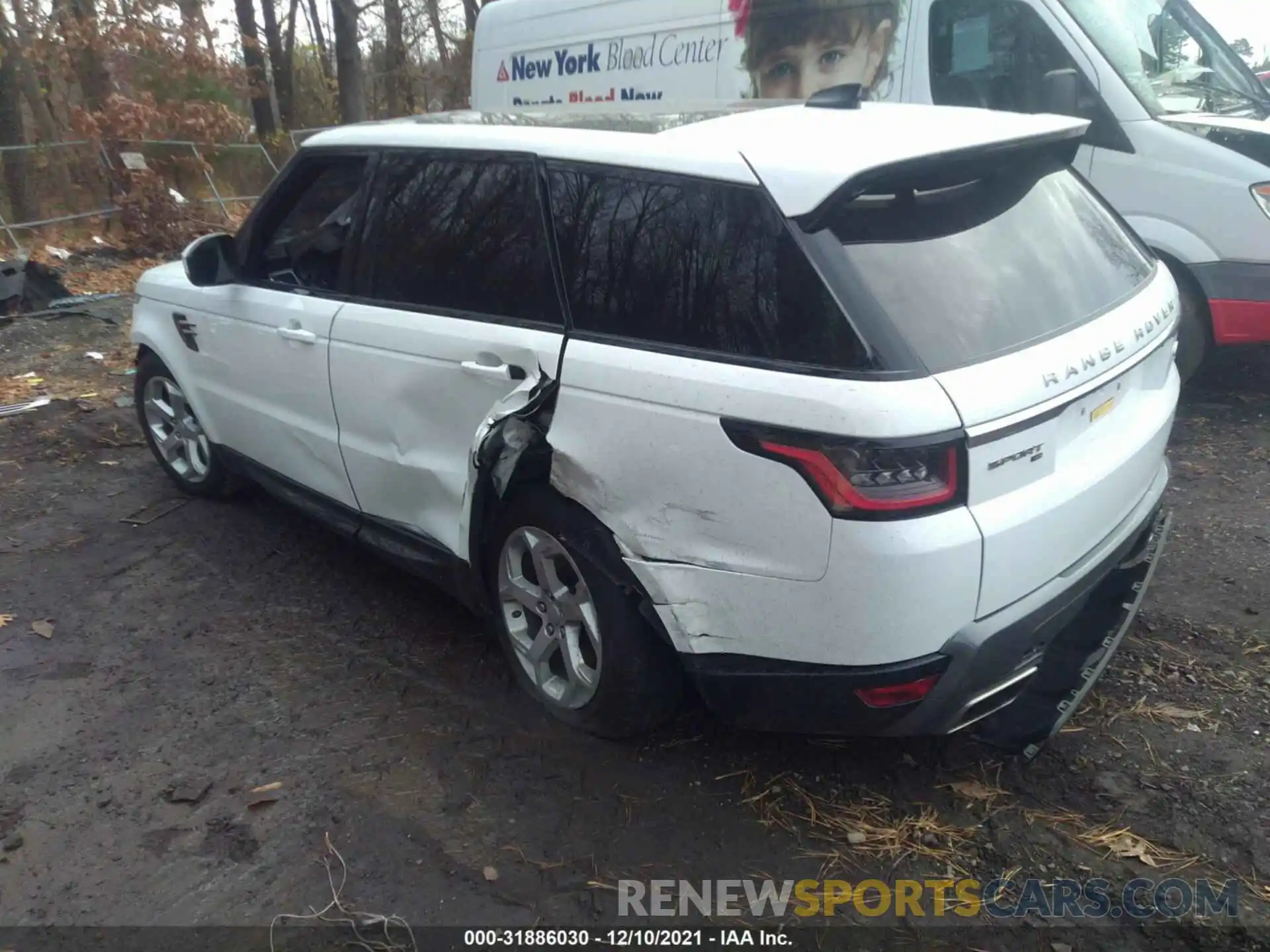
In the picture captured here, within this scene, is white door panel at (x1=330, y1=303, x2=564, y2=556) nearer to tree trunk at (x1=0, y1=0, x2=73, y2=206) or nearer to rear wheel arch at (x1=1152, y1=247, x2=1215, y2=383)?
rear wheel arch at (x1=1152, y1=247, x2=1215, y2=383)

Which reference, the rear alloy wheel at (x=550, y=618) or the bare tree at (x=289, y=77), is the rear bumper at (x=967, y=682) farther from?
the bare tree at (x=289, y=77)

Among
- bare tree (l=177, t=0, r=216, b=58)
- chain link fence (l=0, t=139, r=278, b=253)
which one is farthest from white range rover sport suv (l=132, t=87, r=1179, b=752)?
bare tree (l=177, t=0, r=216, b=58)

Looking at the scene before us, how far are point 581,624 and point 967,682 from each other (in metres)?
1.11

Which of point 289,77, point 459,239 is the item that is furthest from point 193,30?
point 459,239

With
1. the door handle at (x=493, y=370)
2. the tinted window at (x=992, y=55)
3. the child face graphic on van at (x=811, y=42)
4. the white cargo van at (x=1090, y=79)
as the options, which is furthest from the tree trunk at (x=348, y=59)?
the door handle at (x=493, y=370)

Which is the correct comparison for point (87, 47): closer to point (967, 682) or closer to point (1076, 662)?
point (1076, 662)

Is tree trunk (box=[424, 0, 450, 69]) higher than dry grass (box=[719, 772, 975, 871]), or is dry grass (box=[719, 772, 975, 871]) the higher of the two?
tree trunk (box=[424, 0, 450, 69])

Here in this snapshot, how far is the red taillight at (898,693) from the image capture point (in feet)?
8.36

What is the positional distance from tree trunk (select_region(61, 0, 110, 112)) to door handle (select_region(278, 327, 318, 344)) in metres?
13.2

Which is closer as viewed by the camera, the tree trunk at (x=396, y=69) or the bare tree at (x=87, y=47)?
the bare tree at (x=87, y=47)

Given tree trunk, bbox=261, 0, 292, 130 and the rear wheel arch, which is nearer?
the rear wheel arch

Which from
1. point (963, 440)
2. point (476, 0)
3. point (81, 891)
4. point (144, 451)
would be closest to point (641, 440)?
point (963, 440)

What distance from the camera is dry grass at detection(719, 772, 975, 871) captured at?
2.81 m

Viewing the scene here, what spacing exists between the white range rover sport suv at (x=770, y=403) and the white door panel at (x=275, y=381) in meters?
0.16
